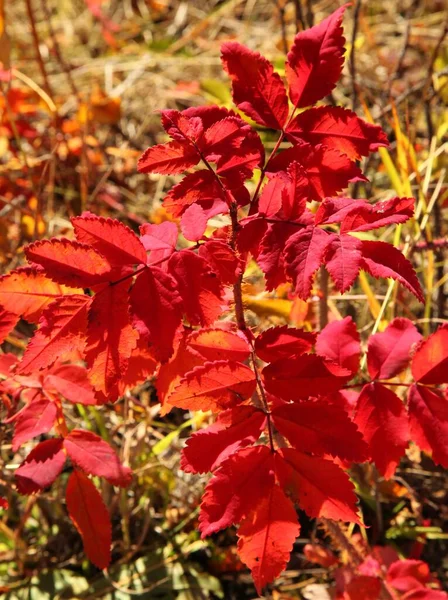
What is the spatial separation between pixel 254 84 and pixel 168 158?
5.3 inches

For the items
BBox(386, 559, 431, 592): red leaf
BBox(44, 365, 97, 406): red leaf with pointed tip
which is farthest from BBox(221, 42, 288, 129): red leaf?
BBox(386, 559, 431, 592): red leaf

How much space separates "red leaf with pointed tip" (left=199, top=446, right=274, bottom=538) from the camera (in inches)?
27.9

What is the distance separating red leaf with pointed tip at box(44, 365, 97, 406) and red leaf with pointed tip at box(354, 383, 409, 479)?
0.37 meters

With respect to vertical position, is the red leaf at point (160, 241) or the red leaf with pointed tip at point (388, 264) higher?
the red leaf at point (160, 241)

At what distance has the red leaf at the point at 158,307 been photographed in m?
0.66

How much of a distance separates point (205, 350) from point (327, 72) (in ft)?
1.12

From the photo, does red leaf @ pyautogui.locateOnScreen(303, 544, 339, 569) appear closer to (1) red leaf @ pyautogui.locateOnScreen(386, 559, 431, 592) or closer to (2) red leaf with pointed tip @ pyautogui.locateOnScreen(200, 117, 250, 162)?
(1) red leaf @ pyautogui.locateOnScreen(386, 559, 431, 592)

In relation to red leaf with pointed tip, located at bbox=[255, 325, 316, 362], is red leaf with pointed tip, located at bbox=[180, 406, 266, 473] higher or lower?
lower

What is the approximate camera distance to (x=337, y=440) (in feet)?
2.40

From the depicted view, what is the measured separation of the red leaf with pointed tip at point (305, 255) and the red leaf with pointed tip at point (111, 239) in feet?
0.51

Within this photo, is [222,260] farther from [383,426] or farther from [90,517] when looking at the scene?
[90,517]

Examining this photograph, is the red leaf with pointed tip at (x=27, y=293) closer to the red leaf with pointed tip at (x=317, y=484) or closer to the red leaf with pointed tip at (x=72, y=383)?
the red leaf with pointed tip at (x=72, y=383)

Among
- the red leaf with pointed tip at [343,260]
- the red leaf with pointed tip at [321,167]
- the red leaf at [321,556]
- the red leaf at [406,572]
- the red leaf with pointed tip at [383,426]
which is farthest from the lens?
the red leaf at [321,556]

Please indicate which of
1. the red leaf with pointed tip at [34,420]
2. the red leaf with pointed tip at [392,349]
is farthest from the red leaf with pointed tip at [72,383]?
the red leaf with pointed tip at [392,349]
